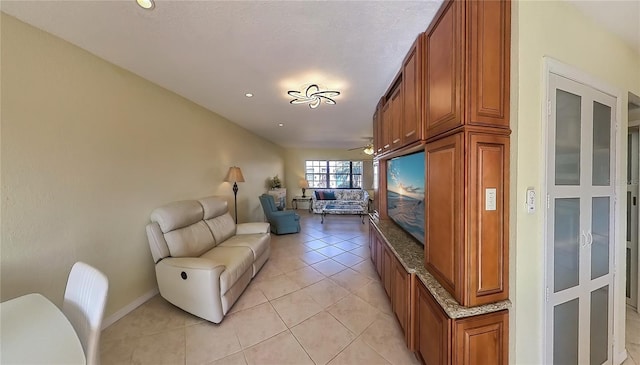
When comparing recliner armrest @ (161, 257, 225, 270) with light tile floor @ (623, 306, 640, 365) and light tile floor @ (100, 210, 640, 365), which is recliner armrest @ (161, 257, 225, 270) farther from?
light tile floor @ (623, 306, 640, 365)

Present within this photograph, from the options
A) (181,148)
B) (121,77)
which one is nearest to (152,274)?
(181,148)

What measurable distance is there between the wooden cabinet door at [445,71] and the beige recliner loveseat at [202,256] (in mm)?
2284

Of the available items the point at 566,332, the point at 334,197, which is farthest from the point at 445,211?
the point at 334,197

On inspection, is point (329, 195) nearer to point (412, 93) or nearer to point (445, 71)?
point (412, 93)

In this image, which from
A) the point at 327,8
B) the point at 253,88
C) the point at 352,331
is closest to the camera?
the point at 327,8

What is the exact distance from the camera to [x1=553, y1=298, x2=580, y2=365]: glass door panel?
1301mm

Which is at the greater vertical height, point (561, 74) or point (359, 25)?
point (359, 25)

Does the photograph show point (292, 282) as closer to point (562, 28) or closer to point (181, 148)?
point (181, 148)

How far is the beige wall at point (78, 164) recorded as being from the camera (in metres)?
1.47

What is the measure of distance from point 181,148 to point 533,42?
12.1ft

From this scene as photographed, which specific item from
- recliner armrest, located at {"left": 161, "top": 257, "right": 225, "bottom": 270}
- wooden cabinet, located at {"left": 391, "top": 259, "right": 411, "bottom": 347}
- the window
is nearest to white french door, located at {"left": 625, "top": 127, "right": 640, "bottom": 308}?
wooden cabinet, located at {"left": 391, "top": 259, "right": 411, "bottom": 347}

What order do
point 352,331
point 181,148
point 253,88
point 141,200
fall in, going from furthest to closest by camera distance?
point 181,148 → point 253,88 → point 141,200 → point 352,331

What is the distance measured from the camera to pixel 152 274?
2.52 m

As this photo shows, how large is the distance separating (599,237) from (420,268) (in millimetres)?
1289
